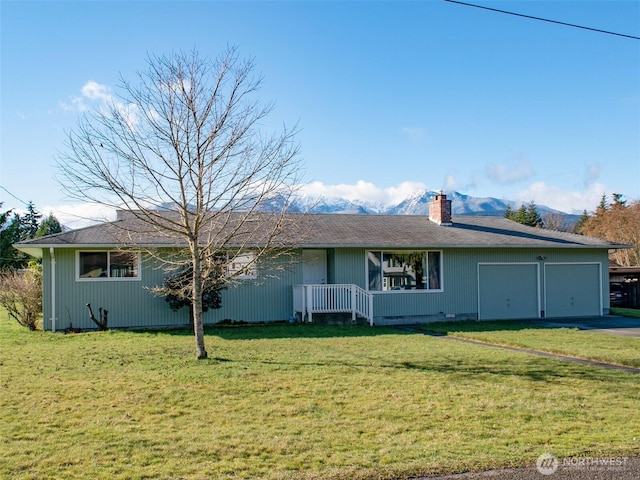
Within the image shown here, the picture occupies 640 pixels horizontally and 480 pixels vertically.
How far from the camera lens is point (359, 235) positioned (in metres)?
19.5

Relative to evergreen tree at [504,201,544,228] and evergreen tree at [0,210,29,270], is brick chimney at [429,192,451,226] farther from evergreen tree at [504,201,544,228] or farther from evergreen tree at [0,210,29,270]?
evergreen tree at [504,201,544,228]

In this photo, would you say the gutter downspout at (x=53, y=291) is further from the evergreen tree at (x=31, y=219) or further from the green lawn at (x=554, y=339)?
the evergreen tree at (x=31, y=219)

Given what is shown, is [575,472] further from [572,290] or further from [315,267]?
[572,290]

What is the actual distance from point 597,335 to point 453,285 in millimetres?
5518

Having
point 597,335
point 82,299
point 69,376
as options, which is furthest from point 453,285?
point 69,376

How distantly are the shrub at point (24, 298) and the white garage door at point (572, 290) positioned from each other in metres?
16.6

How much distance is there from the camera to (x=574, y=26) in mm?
9844

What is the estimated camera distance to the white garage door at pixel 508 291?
20172mm

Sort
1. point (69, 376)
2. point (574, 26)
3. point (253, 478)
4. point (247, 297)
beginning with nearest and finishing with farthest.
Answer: point (253, 478) → point (69, 376) → point (574, 26) → point (247, 297)

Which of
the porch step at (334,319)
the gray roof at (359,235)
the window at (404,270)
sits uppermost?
the gray roof at (359,235)

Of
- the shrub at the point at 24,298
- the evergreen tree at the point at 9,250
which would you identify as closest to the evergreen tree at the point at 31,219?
the evergreen tree at the point at 9,250

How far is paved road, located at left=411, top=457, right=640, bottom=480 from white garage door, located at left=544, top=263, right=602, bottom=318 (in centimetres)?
1639

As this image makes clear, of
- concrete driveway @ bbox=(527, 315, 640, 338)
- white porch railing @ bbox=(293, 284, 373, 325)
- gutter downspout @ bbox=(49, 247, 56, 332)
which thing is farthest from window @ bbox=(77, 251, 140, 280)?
concrete driveway @ bbox=(527, 315, 640, 338)

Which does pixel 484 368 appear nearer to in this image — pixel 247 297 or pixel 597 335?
pixel 597 335
